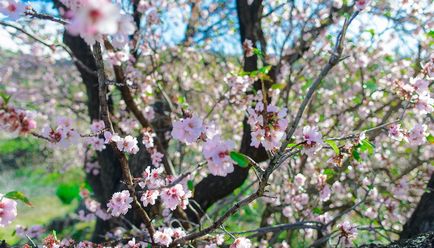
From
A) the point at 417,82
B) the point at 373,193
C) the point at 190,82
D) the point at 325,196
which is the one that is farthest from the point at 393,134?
the point at 190,82

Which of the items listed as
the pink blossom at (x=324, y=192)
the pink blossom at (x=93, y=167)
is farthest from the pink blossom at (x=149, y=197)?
the pink blossom at (x=93, y=167)

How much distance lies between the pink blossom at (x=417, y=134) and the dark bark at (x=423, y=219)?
68 cm

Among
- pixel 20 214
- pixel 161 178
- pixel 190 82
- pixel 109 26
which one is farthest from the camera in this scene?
pixel 20 214

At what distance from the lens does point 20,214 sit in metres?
10.2

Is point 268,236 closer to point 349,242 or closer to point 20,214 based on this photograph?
point 349,242

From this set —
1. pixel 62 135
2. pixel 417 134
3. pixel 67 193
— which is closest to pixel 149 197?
pixel 62 135

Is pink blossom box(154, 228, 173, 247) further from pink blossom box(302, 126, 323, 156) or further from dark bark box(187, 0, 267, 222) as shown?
dark bark box(187, 0, 267, 222)

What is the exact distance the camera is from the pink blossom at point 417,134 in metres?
2.24

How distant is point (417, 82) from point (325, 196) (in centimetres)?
106

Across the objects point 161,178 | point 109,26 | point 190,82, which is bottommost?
point 161,178

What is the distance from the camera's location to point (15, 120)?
1433 millimetres

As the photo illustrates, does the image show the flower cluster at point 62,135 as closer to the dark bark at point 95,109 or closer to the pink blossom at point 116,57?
the pink blossom at point 116,57

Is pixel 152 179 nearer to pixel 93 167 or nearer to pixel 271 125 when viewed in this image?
pixel 271 125

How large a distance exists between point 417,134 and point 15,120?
200 cm
